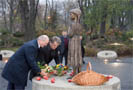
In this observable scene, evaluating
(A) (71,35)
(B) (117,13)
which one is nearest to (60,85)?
(A) (71,35)

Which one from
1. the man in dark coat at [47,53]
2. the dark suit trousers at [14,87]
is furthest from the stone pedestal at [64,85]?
the man in dark coat at [47,53]

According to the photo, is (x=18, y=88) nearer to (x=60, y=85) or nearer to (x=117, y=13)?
(x=60, y=85)

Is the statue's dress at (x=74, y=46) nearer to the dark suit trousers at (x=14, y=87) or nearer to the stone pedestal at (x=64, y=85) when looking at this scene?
the stone pedestal at (x=64, y=85)

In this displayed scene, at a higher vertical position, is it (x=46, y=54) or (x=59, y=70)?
(x=46, y=54)

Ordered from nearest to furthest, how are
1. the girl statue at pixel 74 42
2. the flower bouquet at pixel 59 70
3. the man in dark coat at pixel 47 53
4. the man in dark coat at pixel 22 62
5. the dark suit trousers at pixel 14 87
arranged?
the man in dark coat at pixel 22 62
the dark suit trousers at pixel 14 87
the girl statue at pixel 74 42
the man in dark coat at pixel 47 53
the flower bouquet at pixel 59 70

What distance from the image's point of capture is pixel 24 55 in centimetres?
545

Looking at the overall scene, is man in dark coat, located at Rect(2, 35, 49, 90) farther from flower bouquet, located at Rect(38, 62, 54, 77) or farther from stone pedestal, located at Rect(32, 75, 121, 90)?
flower bouquet, located at Rect(38, 62, 54, 77)

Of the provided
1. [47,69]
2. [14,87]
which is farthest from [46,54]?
[14,87]

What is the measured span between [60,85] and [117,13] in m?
20.3

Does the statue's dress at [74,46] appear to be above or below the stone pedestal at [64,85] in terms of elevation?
above

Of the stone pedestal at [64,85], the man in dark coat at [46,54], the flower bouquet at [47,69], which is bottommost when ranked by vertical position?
the stone pedestal at [64,85]

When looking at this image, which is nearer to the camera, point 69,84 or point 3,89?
point 69,84

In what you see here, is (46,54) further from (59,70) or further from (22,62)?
(22,62)

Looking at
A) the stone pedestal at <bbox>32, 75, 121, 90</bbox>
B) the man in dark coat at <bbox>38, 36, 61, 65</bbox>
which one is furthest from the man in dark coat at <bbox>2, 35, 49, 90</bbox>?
the man in dark coat at <bbox>38, 36, 61, 65</bbox>
